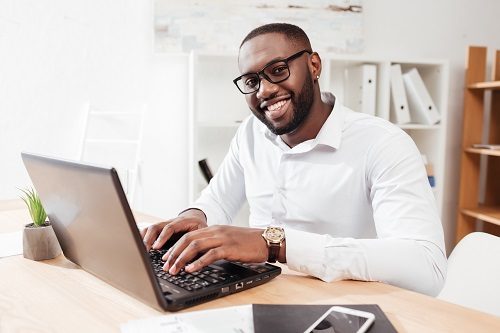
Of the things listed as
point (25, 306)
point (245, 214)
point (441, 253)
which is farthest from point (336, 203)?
point (245, 214)

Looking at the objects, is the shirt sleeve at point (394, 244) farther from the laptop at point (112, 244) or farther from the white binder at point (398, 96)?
the white binder at point (398, 96)

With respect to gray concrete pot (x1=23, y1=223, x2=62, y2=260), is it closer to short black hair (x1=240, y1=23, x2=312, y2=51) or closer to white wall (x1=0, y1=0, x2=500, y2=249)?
short black hair (x1=240, y1=23, x2=312, y2=51)

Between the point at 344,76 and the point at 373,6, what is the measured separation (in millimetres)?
486

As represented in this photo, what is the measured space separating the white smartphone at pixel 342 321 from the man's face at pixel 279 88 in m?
0.75

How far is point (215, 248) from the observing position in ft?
2.72

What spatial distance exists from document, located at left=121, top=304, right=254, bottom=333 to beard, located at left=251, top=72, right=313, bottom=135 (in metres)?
0.75

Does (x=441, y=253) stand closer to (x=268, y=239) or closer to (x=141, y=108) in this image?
(x=268, y=239)

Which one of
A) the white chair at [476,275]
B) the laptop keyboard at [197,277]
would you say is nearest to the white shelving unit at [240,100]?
the white chair at [476,275]

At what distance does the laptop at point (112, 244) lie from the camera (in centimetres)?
65

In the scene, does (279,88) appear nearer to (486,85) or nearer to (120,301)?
(120,301)

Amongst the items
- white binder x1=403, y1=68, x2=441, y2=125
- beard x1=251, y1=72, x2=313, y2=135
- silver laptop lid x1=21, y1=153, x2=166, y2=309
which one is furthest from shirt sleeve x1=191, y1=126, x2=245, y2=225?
white binder x1=403, y1=68, x2=441, y2=125

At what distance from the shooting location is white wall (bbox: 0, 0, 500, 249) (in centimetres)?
242

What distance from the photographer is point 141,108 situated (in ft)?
8.81

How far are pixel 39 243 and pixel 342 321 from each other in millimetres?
655
